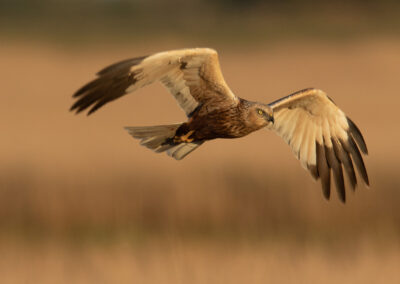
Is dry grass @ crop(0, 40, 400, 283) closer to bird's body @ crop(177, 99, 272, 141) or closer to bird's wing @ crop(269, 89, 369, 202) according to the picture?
bird's wing @ crop(269, 89, 369, 202)

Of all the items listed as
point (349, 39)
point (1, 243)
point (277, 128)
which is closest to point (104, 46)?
point (349, 39)

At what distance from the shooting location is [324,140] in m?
8.91

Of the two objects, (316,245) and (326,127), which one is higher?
(326,127)

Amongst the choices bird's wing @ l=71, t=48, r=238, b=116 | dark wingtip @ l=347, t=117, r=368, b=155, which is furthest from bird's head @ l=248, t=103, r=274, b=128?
dark wingtip @ l=347, t=117, r=368, b=155

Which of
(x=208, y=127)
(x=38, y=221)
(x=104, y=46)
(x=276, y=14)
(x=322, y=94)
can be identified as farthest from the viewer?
(x=276, y=14)

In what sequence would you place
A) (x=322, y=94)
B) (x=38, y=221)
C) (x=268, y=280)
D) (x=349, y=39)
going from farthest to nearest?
1. (x=349, y=39)
2. (x=38, y=221)
3. (x=268, y=280)
4. (x=322, y=94)

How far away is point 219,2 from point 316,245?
23316 mm

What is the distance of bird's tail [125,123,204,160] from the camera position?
7879mm

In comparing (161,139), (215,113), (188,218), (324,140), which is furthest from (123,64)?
(188,218)

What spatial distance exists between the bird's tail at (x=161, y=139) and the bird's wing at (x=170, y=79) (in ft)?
0.86

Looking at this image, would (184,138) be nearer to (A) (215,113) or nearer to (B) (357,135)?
(A) (215,113)

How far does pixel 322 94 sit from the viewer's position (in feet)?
27.8

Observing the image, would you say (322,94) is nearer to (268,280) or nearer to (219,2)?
(268,280)

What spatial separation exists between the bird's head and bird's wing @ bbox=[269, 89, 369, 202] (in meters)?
1.07
